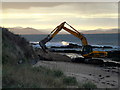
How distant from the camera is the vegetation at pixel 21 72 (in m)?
11.2

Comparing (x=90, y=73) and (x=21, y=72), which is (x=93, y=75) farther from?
(x=21, y=72)

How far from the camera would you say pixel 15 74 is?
12.0 m

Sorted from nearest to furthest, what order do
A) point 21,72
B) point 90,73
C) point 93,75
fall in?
point 21,72
point 93,75
point 90,73

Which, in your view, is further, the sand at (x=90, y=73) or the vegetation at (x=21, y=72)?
the sand at (x=90, y=73)

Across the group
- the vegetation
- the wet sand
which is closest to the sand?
the wet sand

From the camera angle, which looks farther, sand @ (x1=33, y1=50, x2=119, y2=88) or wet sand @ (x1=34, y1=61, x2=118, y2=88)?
sand @ (x1=33, y1=50, x2=119, y2=88)

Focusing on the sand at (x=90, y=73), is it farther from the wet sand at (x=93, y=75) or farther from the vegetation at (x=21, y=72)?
the vegetation at (x=21, y=72)

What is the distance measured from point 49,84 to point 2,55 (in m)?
3.07

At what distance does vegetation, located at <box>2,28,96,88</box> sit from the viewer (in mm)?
11180

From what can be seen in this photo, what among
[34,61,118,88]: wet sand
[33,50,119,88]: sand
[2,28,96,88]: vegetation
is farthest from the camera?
[33,50,119,88]: sand

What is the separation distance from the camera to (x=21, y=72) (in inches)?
503

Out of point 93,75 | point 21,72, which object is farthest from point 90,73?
point 21,72

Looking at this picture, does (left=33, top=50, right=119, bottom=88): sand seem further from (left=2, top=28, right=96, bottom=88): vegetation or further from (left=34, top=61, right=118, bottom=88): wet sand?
(left=2, top=28, right=96, bottom=88): vegetation

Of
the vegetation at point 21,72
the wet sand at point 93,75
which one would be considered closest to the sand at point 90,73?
the wet sand at point 93,75
